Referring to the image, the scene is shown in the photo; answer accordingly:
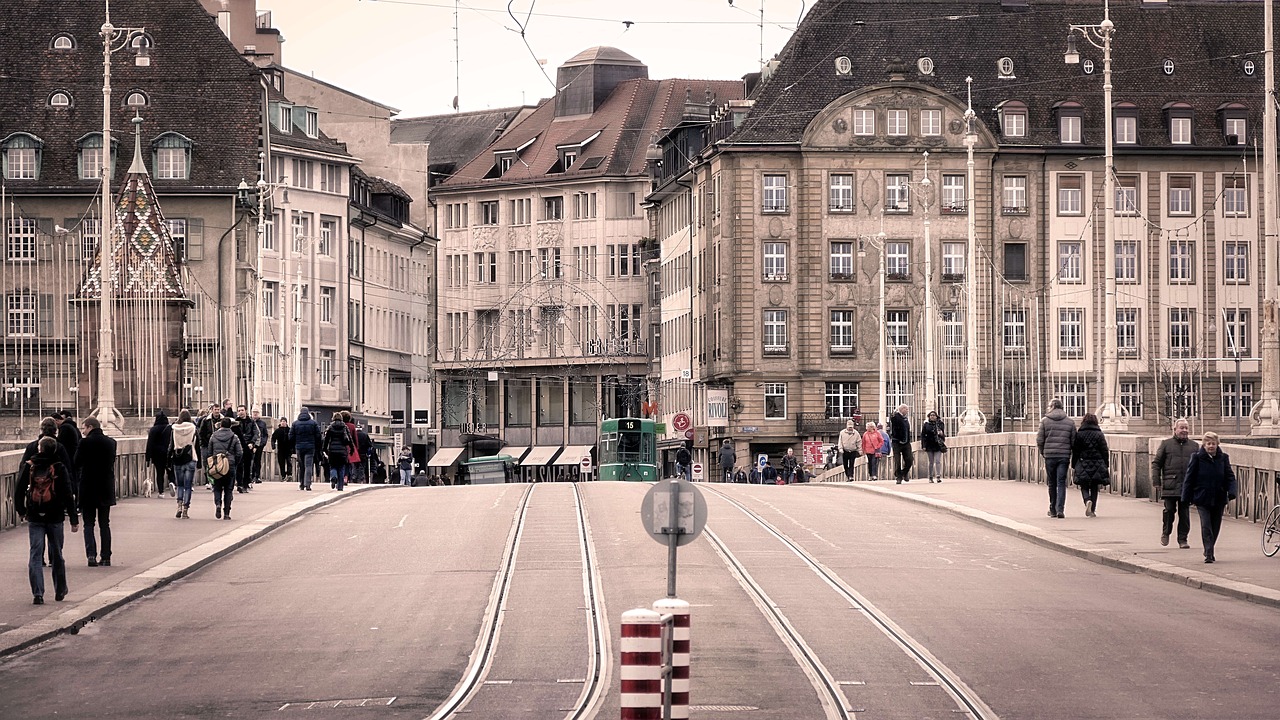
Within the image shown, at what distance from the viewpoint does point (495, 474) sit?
99188 mm

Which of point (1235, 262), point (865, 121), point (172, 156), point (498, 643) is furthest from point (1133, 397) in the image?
point (498, 643)

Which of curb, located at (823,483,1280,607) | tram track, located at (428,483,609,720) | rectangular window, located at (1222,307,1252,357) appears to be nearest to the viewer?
tram track, located at (428,483,609,720)

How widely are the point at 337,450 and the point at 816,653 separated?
29.3 m

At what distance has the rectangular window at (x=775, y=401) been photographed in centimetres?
9812

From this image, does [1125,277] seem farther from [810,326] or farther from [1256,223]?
[810,326]

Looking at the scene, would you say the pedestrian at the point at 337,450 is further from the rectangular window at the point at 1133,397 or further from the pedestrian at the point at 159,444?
the rectangular window at the point at 1133,397

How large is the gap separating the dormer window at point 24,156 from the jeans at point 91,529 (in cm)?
6759

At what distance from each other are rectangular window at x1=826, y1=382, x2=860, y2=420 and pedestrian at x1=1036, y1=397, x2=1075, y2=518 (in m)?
59.3

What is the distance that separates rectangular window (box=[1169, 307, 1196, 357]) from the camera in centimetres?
9831

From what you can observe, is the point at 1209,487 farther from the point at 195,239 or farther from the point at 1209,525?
the point at 195,239

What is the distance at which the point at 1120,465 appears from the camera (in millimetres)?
43531

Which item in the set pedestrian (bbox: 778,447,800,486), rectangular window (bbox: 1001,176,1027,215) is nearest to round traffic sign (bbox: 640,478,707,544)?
pedestrian (bbox: 778,447,800,486)

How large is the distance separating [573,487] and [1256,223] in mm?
48198

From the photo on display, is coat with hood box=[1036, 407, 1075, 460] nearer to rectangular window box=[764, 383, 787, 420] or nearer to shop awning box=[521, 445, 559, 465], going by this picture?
rectangular window box=[764, 383, 787, 420]
